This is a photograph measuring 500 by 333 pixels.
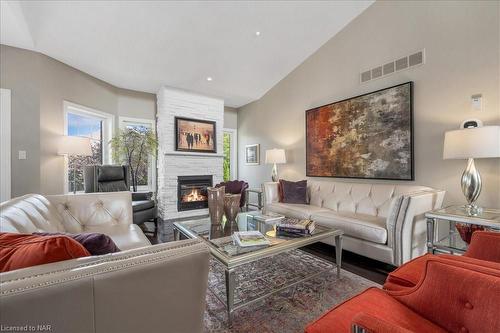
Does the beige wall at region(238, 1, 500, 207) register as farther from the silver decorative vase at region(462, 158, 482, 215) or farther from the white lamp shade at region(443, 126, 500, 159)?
the white lamp shade at region(443, 126, 500, 159)

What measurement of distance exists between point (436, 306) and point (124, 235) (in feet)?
6.84

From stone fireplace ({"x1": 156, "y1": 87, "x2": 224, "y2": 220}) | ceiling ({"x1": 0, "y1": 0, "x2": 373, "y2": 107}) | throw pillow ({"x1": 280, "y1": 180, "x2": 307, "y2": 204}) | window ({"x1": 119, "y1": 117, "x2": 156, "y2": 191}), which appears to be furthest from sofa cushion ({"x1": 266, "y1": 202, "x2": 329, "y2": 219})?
window ({"x1": 119, "y1": 117, "x2": 156, "y2": 191})

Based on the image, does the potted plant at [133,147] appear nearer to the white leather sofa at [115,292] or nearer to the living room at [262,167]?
the living room at [262,167]

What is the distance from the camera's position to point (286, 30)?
11.7ft

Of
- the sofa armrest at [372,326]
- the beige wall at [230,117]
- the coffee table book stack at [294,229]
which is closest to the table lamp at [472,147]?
the coffee table book stack at [294,229]

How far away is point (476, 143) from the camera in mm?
1951

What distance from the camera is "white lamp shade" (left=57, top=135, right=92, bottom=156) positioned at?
3281 millimetres

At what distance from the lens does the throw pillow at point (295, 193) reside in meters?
3.63

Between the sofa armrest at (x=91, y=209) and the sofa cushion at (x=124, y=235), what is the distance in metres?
0.05

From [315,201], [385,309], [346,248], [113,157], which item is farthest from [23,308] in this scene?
[113,157]

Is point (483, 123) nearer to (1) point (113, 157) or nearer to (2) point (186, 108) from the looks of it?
(2) point (186, 108)

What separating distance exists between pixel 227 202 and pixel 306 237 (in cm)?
83

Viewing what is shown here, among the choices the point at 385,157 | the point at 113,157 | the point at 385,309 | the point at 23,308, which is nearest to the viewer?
the point at 23,308

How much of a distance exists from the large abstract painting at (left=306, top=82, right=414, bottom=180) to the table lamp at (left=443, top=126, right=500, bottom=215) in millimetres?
689
